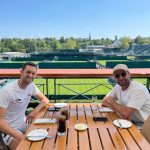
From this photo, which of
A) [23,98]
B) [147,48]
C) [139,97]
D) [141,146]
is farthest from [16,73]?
[147,48]

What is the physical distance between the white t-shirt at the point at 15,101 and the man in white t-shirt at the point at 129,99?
3.25 feet

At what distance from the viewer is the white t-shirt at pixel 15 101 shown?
2330 millimetres

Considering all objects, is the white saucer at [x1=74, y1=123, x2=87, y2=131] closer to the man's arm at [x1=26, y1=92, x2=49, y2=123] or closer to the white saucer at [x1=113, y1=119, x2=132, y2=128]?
the white saucer at [x1=113, y1=119, x2=132, y2=128]

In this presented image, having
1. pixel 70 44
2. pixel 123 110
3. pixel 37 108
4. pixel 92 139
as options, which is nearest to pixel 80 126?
pixel 92 139

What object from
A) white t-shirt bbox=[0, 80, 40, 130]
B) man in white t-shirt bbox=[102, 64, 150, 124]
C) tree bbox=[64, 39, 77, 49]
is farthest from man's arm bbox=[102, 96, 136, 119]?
tree bbox=[64, 39, 77, 49]

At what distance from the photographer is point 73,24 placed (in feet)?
235

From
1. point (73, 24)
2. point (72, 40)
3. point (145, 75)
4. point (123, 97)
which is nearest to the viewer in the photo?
point (123, 97)

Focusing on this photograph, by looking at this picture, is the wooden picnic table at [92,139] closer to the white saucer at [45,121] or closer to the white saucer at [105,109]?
the white saucer at [45,121]

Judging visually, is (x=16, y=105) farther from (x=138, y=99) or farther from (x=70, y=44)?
(x=70, y=44)

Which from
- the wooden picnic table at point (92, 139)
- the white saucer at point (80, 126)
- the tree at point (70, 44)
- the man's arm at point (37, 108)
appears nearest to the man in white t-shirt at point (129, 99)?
the wooden picnic table at point (92, 139)

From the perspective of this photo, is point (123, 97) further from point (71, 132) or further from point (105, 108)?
point (71, 132)

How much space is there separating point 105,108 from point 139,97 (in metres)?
0.45

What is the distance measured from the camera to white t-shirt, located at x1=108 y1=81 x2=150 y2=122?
2.43 meters

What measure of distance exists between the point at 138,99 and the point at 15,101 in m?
1.34
